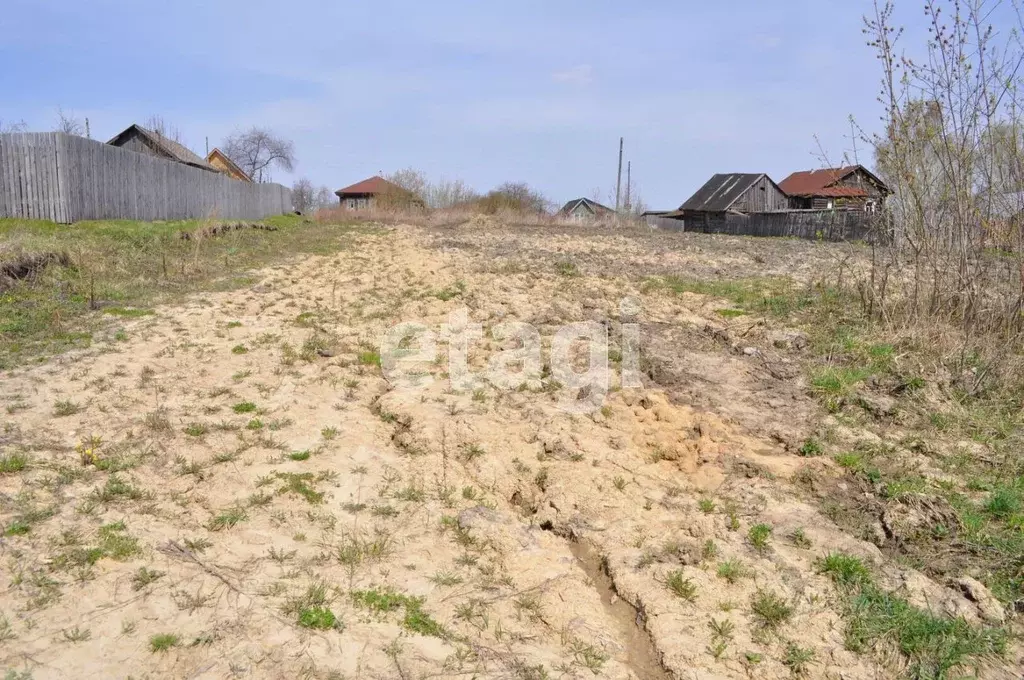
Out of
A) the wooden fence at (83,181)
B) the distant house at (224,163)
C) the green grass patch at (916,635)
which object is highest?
the distant house at (224,163)

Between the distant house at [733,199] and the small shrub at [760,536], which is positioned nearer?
the small shrub at [760,536]

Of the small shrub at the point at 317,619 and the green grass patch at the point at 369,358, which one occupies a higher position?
the green grass patch at the point at 369,358

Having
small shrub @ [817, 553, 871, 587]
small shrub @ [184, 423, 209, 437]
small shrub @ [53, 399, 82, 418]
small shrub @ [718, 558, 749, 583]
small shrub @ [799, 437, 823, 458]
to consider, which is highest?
small shrub @ [53, 399, 82, 418]

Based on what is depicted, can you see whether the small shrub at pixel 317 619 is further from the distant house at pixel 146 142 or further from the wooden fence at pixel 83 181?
the distant house at pixel 146 142

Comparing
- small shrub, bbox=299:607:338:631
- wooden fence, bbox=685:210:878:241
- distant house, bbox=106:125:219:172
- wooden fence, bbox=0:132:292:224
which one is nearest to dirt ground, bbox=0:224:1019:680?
small shrub, bbox=299:607:338:631

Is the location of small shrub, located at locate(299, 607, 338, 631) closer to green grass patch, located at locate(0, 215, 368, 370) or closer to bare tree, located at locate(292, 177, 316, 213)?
green grass patch, located at locate(0, 215, 368, 370)

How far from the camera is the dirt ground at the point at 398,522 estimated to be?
8.84 feet

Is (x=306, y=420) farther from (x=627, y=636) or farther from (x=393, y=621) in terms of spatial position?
(x=627, y=636)

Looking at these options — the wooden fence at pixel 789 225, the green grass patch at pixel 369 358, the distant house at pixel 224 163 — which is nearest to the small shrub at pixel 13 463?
the green grass patch at pixel 369 358

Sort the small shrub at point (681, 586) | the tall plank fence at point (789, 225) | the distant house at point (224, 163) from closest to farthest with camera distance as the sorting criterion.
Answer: the small shrub at point (681, 586)
the tall plank fence at point (789, 225)
the distant house at point (224, 163)

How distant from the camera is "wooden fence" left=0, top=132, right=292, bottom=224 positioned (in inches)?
440

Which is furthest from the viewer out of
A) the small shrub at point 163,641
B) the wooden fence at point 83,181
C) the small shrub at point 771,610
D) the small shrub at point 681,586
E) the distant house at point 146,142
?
the distant house at point 146,142

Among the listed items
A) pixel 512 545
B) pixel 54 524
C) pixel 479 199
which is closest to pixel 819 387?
pixel 512 545

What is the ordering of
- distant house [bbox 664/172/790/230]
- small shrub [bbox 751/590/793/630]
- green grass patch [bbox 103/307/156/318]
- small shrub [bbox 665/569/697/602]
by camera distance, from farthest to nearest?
distant house [bbox 664/172/790/230], green grass patch [bbox 103/307/156/318], small shrub [bbox 665/569/697/602], small shrub [bbox 751/590/793/630]
